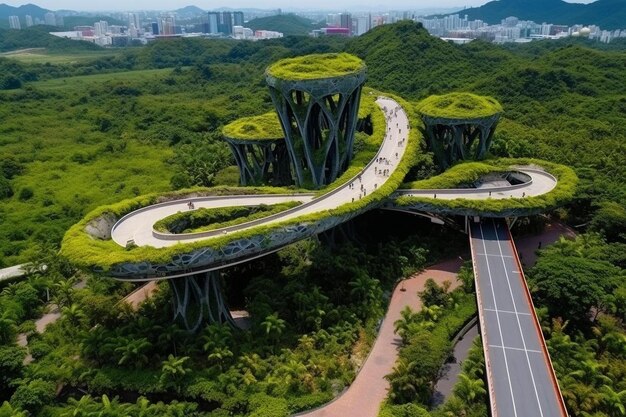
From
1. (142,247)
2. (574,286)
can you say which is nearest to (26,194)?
(142,247)

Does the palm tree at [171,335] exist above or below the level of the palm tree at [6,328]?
above

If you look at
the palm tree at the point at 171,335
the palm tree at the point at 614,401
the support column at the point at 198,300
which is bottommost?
the palm tree at the point at 614,401

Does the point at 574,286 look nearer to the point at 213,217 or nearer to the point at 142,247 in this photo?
the point at 213,217

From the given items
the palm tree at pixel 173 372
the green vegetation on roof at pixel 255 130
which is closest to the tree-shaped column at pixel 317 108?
the green vegetation on roof at pixel 255 130

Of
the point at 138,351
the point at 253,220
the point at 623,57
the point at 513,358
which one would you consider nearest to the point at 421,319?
the point at 513,358

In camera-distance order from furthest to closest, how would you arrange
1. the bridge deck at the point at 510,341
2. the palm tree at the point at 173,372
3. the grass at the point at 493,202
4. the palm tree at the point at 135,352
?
the grass at the point at 493,202
the palm tree at the point at 135,352
the palm tree at the point at 173,372
the bridge deck at the point at 510,341

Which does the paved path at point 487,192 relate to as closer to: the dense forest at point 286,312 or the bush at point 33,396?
the dense forest at point 286,312
